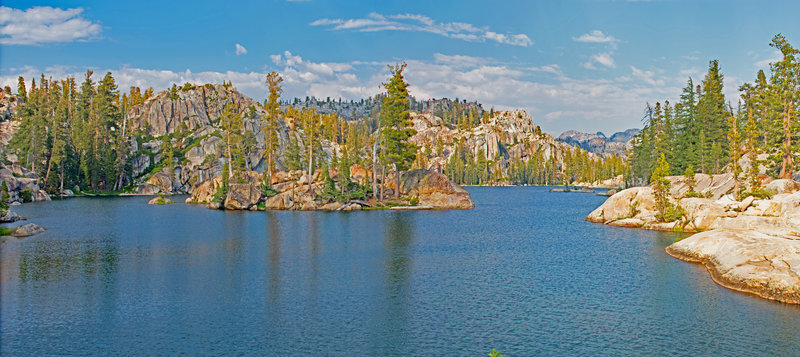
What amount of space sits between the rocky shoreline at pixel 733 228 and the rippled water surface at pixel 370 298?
1546 mm

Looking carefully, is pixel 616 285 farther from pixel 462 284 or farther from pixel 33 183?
A: pixel 33 183

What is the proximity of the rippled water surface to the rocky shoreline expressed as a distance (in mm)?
1546

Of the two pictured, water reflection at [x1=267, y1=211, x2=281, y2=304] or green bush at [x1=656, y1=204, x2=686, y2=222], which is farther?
green bush at [x1=656, y1=204, x2=686, y2=222]

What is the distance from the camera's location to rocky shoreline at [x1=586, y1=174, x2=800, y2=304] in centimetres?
3397

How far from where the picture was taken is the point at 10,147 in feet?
472

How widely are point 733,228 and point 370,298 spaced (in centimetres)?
4132

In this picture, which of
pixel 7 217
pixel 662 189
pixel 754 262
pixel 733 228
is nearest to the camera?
pixel 754 262

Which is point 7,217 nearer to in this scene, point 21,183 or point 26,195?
point 26,195

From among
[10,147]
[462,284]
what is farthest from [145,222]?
[10,147]

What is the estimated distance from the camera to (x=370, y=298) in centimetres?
3312

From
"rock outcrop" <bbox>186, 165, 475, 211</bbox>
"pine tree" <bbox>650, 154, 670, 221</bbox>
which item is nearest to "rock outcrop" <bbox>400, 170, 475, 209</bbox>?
"rock outcrop" <bbox>186, 165, 475, 211</bbox>

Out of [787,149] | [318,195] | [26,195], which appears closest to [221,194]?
[318,195]

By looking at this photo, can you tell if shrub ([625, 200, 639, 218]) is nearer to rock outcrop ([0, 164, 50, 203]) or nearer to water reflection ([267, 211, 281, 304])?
water reflection ([267, 211, 281, 304])

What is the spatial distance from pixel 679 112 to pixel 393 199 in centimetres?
6738
